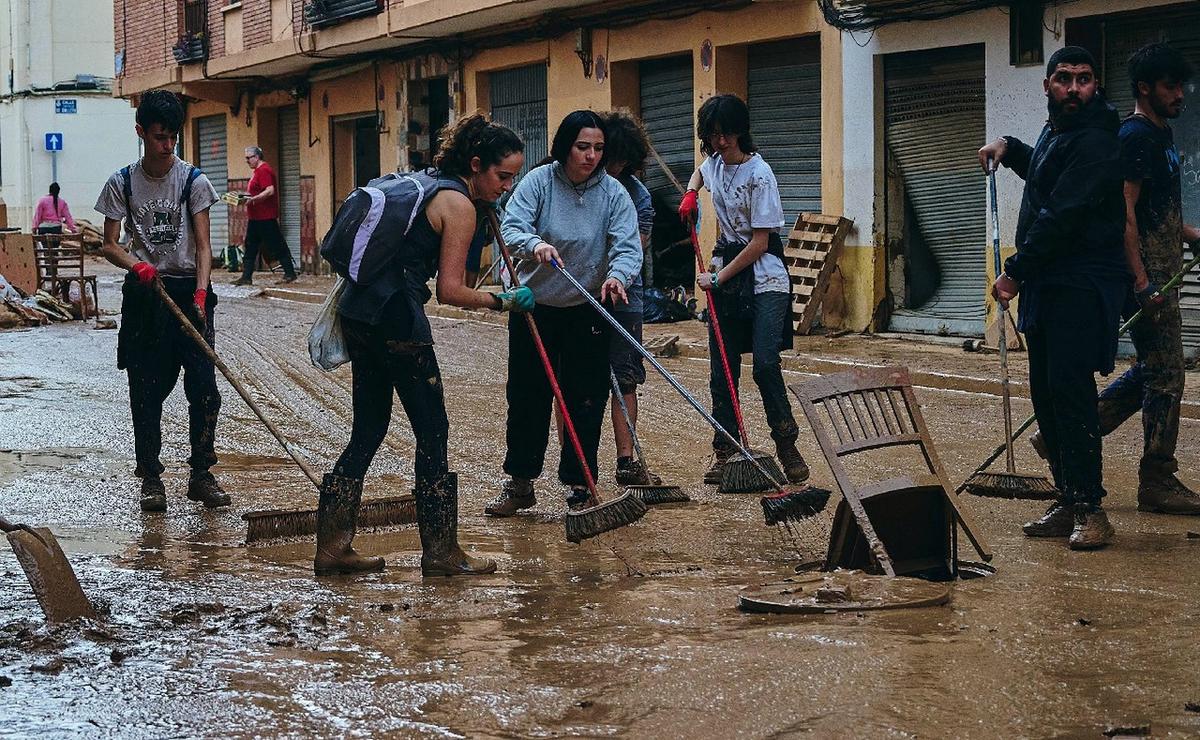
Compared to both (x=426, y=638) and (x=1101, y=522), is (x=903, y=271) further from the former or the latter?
(x=426, y=638)

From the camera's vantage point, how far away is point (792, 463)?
7754mm

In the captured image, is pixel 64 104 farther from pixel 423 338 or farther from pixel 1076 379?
pixel 1076 379

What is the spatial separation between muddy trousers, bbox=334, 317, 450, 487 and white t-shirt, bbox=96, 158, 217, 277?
184cm

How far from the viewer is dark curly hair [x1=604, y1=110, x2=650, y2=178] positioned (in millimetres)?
7730

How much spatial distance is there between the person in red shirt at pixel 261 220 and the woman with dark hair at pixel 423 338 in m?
19.7

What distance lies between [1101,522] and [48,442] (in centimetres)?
583

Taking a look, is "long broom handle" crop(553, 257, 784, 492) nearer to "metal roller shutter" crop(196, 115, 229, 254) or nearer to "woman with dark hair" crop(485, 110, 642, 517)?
"woman with dark hair" crop(485, 110, 642, 517)

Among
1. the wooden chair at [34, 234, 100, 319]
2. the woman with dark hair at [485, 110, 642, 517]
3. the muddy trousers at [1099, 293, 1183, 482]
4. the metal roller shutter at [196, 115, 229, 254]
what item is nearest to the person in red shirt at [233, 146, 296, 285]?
the metal roller shutter at [196, 115, 229, 254]

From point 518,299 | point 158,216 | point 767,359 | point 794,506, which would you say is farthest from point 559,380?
point 158,216

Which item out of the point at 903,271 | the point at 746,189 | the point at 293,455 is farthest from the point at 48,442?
the point at 903,271

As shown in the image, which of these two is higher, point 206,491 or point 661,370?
point 661,370

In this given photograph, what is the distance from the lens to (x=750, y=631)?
477cm

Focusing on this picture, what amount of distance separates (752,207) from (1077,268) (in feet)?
6.29

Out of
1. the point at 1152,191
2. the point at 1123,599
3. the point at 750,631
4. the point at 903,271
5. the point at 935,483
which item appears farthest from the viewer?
the point at 903,271
